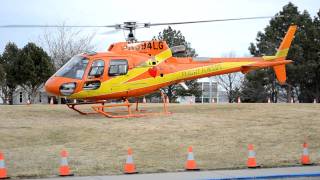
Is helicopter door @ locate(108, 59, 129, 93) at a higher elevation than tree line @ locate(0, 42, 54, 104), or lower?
lower

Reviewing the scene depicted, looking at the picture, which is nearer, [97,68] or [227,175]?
[227,175]

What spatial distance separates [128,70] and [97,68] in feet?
5.25

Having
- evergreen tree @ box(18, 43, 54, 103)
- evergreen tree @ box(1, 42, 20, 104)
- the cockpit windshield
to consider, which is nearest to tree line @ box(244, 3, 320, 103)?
evergreen tree @ box(18, 43, 54, 103)

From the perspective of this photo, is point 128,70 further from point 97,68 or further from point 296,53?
point 296,53

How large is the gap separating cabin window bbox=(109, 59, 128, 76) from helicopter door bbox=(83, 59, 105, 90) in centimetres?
48

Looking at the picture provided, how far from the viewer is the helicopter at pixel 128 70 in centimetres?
2422

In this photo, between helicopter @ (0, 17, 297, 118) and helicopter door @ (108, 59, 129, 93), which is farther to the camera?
helicopter door @ (108, 59, 129, 93)

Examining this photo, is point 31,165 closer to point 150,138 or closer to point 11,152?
point 11,152

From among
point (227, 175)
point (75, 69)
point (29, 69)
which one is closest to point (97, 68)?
point (75, 69)

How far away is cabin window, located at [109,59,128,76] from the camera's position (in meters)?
24.8

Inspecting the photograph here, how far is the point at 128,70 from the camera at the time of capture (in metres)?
25.3

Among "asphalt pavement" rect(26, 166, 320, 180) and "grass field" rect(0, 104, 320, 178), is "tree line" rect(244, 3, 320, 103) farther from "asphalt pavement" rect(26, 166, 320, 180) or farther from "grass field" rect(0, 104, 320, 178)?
"asphalt pavement" rect(26, 166, 320, 180)

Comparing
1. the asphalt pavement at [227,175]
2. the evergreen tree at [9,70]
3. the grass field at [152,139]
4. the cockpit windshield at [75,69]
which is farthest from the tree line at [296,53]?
the asphalt pavement at [227,175]

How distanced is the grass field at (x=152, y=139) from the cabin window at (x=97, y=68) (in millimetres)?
1996
